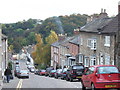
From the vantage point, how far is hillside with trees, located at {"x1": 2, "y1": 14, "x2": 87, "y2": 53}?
10824 centimetres

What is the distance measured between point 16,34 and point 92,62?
128 meters

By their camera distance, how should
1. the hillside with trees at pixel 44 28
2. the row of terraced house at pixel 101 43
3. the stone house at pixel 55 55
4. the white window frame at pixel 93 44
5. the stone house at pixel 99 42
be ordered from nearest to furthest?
1. the row of terraced house at pixel 101 43
2. the stone house at pixel 99 42
3. the white window frame at pixel 93 44
4. the stone house at pixel 55 55
5. the hillside with trees at pixel 44 28

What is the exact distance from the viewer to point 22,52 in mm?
174250

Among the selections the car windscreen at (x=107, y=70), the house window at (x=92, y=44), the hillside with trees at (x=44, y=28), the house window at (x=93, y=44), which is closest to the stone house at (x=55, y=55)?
the hillside with trees at (x=44, y=28)

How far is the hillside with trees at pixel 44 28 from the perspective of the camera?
108238 millimetres

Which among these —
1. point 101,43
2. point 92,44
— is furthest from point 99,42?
point 92,44

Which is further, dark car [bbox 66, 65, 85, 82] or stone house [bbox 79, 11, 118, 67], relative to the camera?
stone house [bbox 79, 11, 118, 67]

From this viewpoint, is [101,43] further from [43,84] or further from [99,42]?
[43,84]

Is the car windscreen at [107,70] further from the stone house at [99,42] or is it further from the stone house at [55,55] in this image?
the stone house at [55,55]

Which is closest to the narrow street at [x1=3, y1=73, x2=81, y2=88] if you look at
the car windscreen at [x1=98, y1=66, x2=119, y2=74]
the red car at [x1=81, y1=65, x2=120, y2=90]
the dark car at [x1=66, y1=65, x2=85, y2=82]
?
the dark car at [x1=66, y1=65, x2=85, y2=82]

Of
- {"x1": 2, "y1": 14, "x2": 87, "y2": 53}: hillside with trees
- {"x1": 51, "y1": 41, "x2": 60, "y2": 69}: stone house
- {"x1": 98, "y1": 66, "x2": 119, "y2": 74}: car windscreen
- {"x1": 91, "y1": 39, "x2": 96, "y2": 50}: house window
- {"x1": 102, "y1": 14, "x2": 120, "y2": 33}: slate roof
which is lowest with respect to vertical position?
{"x1": 51, "y1": 41, "x2": 60, "y2": 69}: stone house

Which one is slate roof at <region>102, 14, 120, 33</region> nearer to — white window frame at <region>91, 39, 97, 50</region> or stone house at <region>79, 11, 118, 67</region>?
stone house at <region>79, 11, 118, 67</region>

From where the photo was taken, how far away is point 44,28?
5022 inches

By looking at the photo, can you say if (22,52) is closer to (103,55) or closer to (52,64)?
(52,64)
